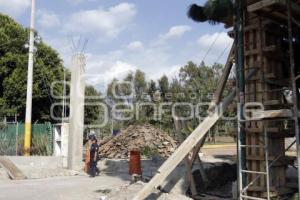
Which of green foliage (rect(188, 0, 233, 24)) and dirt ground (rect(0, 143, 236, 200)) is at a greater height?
green foliage (rect(188, 0, 233, 24))

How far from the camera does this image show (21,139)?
2261 cm

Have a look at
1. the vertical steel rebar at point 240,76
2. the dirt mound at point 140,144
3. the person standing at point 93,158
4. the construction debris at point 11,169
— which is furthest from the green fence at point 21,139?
the vertical steel rebar at point 240,76

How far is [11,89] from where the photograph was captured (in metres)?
29.6

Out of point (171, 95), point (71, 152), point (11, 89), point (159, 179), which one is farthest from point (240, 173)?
point (171, 95)

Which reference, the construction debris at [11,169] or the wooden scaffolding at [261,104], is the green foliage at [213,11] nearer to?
the wooden scaffolding at [261,104]

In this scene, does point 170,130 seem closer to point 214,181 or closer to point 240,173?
point 214,181

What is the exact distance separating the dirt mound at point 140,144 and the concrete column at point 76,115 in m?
6.52

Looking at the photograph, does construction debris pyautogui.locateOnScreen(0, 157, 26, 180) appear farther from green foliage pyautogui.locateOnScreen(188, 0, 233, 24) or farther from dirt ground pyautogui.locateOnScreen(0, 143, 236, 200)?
green foliage pyautogui.locateOnScreen(188, 0, 233, 24)

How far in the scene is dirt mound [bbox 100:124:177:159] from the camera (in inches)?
980

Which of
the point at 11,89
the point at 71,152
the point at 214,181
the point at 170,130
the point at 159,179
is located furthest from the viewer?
the point at 170,130

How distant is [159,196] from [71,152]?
7.94m

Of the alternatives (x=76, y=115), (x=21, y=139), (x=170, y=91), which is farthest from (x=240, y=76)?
(x=170, y=91)

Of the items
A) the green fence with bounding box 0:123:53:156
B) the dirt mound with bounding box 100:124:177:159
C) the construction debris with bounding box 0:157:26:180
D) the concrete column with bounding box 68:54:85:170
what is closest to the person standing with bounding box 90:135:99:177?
the concrete column with bounding box 68:54:85:170

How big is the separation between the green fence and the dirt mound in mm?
4030
